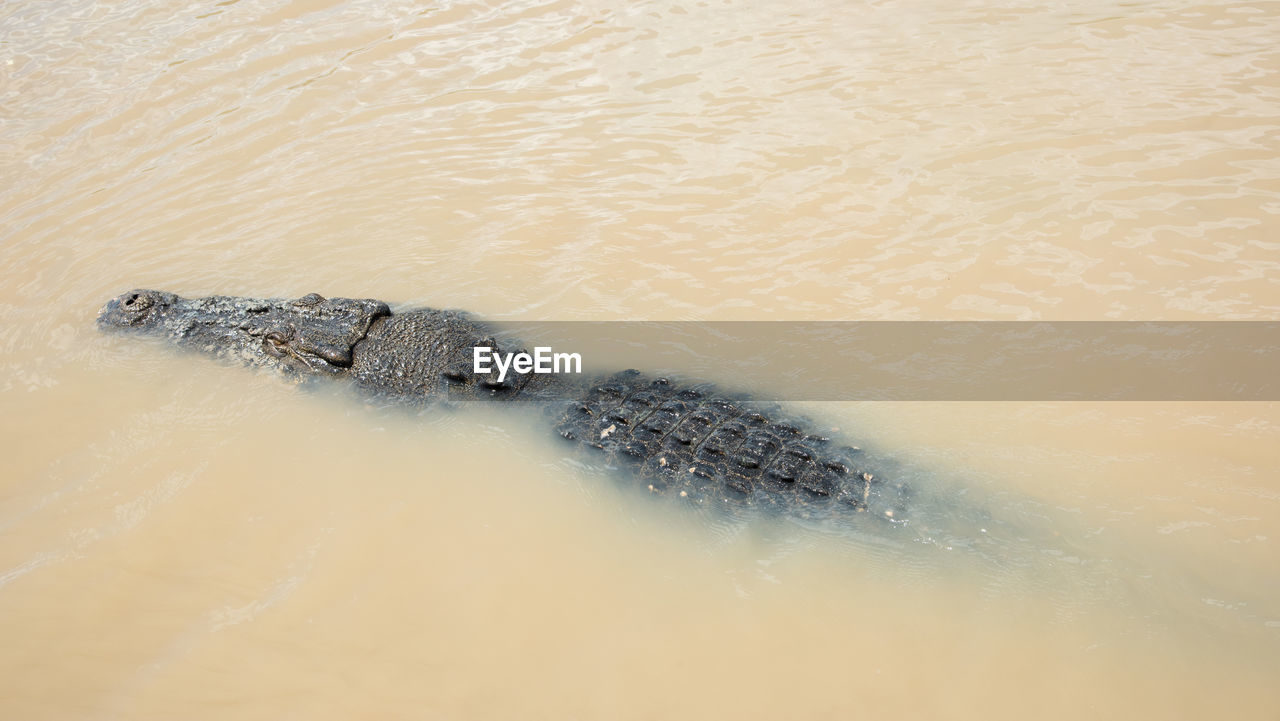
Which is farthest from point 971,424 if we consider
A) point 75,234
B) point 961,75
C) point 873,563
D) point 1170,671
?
point 75,234

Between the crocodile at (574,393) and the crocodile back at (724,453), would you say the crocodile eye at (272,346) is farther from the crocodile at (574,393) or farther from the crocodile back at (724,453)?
the crocodile back at (724,453)

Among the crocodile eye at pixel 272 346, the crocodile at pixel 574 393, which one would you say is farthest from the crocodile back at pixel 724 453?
the crocodile eye at pixel 272 346

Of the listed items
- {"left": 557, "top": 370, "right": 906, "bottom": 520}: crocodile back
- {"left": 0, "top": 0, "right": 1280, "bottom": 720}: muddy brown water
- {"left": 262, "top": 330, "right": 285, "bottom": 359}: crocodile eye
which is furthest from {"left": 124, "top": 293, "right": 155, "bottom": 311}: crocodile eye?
{"left": 557, "top": 370, "right": 906, "bottom": 520}: crocodile back

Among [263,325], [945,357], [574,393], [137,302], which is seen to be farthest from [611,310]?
Result: [137,302]

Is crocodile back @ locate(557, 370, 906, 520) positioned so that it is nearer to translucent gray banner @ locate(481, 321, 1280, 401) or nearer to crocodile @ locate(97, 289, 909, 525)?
crocodile @ locate(97, 289, 909, 525)

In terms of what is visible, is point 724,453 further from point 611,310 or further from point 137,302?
point 137,302

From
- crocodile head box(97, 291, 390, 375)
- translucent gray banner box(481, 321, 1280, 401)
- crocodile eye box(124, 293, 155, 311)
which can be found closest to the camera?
translucent gray banner box(481, 321, 1280, 401)

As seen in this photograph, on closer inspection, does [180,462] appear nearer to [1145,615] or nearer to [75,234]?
[75,234]
